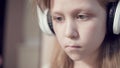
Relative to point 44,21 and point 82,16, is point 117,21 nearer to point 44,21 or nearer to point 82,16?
point 82,16

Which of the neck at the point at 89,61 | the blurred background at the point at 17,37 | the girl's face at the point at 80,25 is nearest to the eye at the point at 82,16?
the girl's face at the point at 80,25

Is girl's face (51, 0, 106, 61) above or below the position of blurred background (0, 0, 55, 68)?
above

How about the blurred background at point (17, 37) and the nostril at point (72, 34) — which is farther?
the blurred background at point (17, 37)

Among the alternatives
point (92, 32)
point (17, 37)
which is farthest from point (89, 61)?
point (17, 37)

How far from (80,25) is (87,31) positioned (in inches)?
0.9

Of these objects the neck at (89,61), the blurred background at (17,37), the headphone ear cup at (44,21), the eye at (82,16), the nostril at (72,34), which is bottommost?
the blurred background at (17,37)

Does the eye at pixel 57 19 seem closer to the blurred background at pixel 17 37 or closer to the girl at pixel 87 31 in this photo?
the girl at pixel 87 31

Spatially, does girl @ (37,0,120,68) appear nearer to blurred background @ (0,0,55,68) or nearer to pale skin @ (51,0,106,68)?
pale skin @ (51,0,106,68)

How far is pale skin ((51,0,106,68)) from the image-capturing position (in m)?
0.71

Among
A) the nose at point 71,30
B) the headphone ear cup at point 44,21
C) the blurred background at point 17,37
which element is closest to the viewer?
the nose at point 71,30

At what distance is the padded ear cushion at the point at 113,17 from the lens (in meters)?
0.71

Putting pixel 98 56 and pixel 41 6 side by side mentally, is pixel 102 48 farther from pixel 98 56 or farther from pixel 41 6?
pixel 41 6

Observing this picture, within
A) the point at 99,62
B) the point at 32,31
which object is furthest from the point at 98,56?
the point at 32,31

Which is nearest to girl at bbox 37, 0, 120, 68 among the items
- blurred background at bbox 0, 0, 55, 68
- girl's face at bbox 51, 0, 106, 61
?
girl's face at bbox 51, 0, 106, 61
